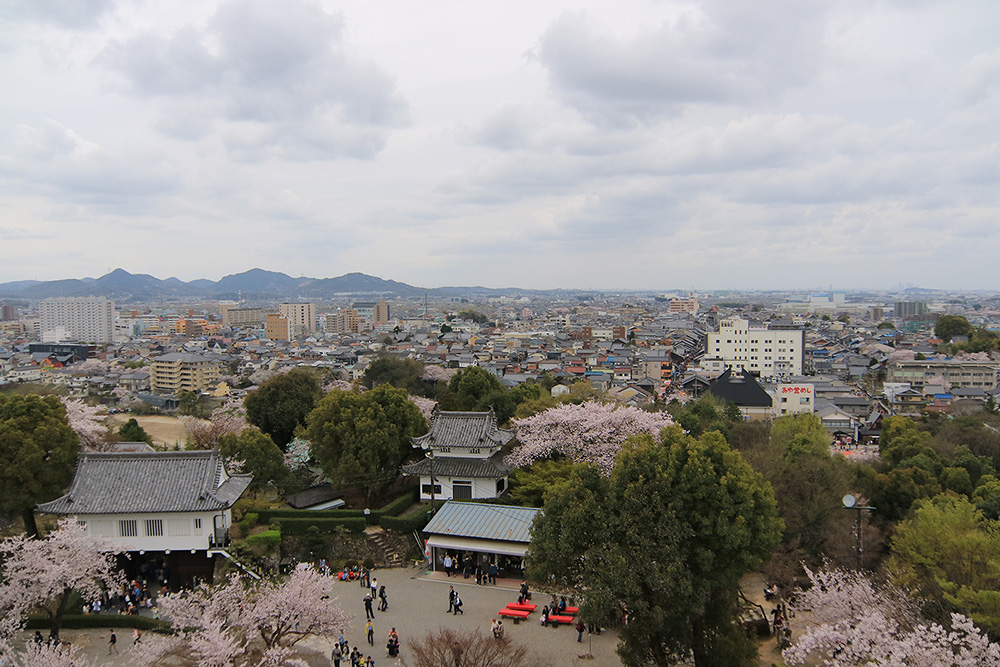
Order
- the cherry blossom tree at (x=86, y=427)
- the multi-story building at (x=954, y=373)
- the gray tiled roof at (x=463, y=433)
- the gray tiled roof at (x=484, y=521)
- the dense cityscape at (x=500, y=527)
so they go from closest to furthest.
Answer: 1. the dense cityscape at (x=500, y=527)
2. the gray tiled roof at (x=484, y=521)
3. the gray tiled roof at (x=463, y=433)
4. the cherry blossom tree at (x=86, y=427)
5. the multi-story building at (x=954, y=373)

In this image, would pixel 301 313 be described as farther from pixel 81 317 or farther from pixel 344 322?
pixel 81 317

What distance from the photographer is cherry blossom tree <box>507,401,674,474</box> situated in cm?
2217

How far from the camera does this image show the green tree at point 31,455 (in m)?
17.3

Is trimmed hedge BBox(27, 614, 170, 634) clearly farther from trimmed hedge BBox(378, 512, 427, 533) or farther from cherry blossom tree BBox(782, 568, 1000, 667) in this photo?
cherry blossom tree BBox(782, 568, 1000, 667)

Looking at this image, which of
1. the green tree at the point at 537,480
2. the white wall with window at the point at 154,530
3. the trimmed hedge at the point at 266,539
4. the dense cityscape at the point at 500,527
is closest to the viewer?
the dense cityscape at the point at 500,527

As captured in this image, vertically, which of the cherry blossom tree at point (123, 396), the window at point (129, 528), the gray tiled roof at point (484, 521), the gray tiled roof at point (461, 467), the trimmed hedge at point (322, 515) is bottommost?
the cherry blossom tree at point (123, 396)

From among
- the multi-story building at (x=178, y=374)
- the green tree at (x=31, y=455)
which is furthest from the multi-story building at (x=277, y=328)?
the green tree at (x=31, y=455)

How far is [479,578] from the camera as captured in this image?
17469mm

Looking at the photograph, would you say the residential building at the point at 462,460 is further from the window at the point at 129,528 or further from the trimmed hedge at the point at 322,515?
the window at the point at 129,528

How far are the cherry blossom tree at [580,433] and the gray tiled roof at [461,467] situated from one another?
2.50 feet

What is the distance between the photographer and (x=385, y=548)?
764 inches

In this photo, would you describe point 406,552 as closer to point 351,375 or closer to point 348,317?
point 351,375

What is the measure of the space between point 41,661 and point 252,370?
219 feet

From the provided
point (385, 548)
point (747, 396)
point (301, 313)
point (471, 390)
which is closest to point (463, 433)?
point (385, 548)
